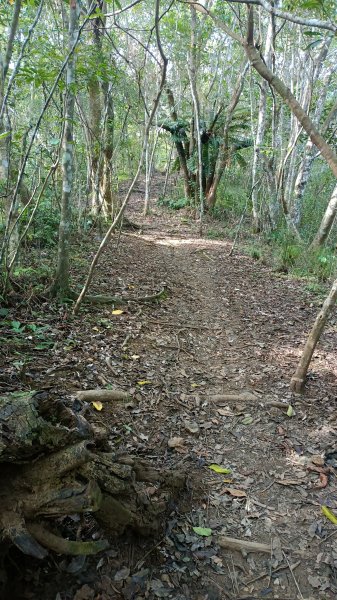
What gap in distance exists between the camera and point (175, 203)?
18.8 m

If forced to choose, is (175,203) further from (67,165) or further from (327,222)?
(67,165)

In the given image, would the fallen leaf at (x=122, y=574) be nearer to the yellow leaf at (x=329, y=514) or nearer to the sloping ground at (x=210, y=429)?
the sloping ground at (x=210, y=429)

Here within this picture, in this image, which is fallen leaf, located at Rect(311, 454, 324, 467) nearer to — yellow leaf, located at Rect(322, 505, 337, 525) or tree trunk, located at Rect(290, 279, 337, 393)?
yellow leaf, located at Rect(322, 505, 337, 525)

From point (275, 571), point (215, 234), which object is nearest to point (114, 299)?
point (275, 571)

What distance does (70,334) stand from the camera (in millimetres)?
5289

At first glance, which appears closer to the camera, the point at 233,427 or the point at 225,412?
the point at 233,427

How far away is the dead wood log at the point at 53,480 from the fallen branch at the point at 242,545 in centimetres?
65

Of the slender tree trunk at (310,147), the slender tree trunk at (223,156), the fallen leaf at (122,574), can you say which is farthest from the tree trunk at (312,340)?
the slender tree trunk at (223,156)

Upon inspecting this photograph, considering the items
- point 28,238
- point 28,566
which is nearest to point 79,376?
point 28,566

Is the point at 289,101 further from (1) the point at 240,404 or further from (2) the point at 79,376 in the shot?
(2) the point at 79,376

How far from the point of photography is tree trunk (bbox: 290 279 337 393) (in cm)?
425

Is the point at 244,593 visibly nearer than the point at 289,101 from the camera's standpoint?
Yes

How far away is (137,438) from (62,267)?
320cm

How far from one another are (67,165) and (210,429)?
4.24m
